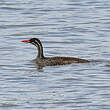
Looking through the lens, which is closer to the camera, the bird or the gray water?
the gray water

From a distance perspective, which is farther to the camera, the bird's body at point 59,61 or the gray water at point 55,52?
the bird's body at point 59,61

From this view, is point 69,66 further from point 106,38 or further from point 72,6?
point 72,6

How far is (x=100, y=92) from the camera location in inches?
639

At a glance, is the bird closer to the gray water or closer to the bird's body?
the bird's body

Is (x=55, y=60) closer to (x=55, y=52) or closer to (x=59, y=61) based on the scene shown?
(x=59, y=61)

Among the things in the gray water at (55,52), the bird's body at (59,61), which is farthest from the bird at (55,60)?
the gray water at (55,52)

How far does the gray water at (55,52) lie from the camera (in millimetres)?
15526

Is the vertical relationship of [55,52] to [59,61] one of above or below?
above

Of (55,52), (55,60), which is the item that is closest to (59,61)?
(55,60)

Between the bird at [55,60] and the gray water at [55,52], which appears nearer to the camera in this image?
the gray water at [55,52]

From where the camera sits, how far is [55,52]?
22.6 metres

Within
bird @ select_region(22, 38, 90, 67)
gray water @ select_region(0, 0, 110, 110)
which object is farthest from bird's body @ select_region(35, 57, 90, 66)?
gray water @ select_region(0, 0, 110, 110)

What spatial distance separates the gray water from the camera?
15.5 metres

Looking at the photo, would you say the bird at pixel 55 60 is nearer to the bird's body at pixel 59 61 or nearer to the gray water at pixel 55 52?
the bird's body at pixel 59 61
